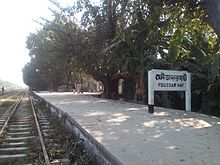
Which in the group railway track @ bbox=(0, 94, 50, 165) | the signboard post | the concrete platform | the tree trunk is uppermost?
the tree trunk

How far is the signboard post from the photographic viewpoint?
1175 cm

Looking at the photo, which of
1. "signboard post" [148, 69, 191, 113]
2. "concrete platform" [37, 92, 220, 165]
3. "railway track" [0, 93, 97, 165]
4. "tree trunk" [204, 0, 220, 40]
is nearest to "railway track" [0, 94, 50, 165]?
"railway track" [0, 93, 97, 165]

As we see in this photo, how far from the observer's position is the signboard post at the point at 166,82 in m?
11.8

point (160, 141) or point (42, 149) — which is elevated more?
point (160, 141)

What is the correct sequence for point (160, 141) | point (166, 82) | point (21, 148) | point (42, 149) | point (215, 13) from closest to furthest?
point (160, 141) < point (42, 149) < point (21, 148) < point (215, 13) < point (166, 82)

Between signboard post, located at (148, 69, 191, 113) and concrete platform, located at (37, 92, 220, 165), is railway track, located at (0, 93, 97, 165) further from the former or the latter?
signboard post, located at (148, 69, 191, 113)

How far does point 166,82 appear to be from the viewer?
12.1 metres

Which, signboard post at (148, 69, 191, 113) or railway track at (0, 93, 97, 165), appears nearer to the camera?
railway track at (0, 93, 97, 165)

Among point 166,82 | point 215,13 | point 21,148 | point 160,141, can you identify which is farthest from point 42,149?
point 215,13

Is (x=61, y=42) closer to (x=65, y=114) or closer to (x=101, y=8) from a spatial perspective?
(x=101, y=8)

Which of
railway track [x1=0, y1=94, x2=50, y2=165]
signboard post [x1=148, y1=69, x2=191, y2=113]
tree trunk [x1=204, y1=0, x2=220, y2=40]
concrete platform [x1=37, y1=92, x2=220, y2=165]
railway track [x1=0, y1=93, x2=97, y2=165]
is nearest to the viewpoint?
concrete platform [x1=37, y1=92, x2=220, y2=165]

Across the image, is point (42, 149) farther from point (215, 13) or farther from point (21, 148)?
point (215, 13)

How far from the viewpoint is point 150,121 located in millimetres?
9445

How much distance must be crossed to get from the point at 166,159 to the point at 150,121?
4.47 meters
